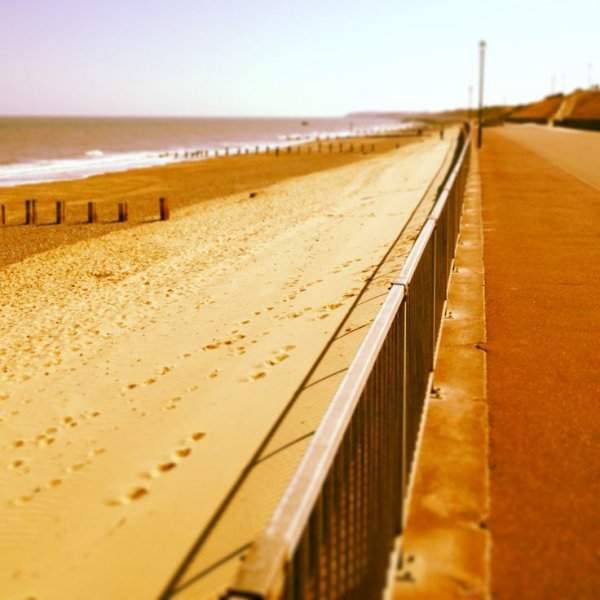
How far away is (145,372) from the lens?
8133mm

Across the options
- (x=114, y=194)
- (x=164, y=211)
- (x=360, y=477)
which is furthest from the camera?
(x=114, y=194)

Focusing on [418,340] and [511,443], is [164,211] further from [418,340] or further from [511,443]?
[511,443]

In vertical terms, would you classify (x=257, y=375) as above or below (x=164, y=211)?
below

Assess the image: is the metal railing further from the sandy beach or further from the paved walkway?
the sandy beach

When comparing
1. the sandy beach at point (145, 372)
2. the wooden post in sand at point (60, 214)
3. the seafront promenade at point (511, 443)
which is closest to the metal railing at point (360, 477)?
the seafront promenade at point (511, 443)

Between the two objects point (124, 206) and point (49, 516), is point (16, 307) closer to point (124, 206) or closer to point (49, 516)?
point (49, 516)

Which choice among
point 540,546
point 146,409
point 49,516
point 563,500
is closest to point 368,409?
point 540,546

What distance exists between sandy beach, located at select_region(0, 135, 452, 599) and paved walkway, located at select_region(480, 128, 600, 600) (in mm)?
2065

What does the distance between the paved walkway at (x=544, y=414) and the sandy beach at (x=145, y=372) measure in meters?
2.07

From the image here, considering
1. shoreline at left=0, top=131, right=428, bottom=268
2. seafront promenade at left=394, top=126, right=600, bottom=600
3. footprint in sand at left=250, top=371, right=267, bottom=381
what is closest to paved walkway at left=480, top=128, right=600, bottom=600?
seafront promenade at left=394, top=126, right=600, bottom=600

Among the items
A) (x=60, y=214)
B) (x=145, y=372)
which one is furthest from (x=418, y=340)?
(x=60, y=214)

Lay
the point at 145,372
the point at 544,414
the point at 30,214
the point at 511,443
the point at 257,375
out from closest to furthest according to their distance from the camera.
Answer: the point at 511,443 → the point at 544,414 → the point at 257,375 → the point at 145,372 → the point at 30,214

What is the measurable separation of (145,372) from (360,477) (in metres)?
5.22

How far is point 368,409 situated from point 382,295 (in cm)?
717
